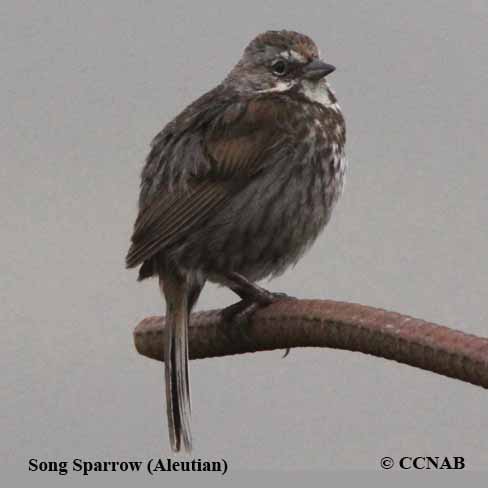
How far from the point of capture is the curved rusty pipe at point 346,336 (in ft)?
9.35

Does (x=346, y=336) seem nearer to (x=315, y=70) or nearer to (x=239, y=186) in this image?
(x=239, y=186)

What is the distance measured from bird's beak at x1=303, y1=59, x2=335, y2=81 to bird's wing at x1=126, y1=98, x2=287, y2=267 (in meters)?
0.23

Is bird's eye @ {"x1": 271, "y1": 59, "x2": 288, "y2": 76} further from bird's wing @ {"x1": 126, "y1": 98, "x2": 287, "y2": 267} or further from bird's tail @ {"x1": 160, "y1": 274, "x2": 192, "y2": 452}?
bird's tail @ {"x1": 160, "y1": 274, "x2": 192, "y2": 452}

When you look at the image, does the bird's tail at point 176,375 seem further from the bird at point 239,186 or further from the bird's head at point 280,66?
the bird's head at point 280,66

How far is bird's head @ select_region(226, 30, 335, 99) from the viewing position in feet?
19.1

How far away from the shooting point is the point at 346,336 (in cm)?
328

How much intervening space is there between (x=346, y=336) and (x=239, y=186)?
230 centimetres

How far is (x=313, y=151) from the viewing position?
560 cm

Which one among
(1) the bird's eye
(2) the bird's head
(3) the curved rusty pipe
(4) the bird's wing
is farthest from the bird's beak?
(3) the curved rusty pipe

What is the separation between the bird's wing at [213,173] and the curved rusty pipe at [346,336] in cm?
69

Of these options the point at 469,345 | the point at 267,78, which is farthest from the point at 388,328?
the point at 267,78

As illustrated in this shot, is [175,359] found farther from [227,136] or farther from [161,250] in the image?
[227,136]

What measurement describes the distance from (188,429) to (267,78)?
6.77 feet

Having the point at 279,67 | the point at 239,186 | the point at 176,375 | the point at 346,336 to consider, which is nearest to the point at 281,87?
the point at 279,67
